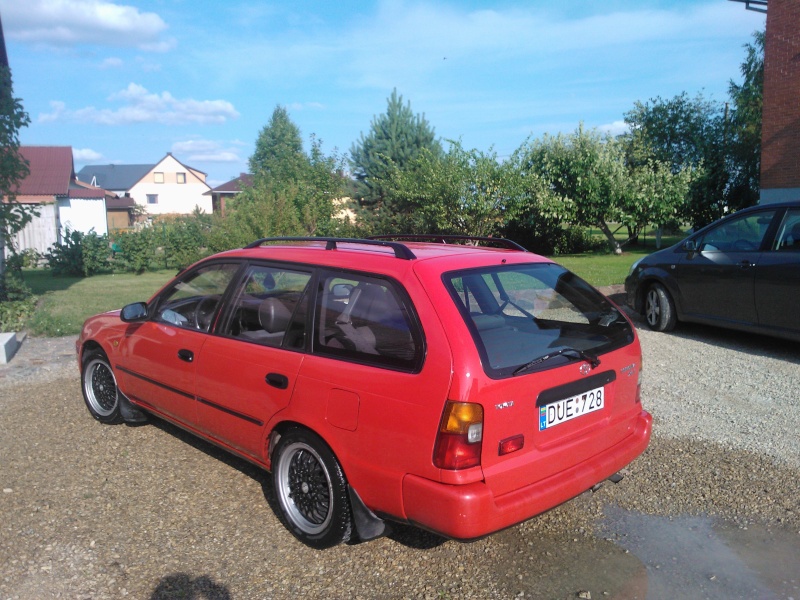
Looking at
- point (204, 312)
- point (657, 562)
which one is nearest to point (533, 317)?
point (657, 562)

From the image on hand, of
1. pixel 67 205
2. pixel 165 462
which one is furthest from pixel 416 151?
pixel 165 462

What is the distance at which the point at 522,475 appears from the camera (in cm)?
329

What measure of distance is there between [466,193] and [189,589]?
1991cm

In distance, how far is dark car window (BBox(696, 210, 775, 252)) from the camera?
794 centimetres

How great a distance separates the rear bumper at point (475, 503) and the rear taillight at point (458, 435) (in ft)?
0.36

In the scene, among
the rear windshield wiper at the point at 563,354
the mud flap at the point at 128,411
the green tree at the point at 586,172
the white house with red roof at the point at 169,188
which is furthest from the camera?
the white house with red roof at the point at 169,188

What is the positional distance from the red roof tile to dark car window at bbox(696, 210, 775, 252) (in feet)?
109

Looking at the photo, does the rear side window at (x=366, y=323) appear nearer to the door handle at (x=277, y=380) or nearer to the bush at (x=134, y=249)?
the door handle at (x=277, y=380)

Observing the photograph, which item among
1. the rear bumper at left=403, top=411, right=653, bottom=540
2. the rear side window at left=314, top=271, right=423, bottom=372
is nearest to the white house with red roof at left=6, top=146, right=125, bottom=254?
the rear side window at left=314, top=271, right=423, bottom=372

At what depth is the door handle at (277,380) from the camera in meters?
3.83

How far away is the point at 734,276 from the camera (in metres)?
8.04

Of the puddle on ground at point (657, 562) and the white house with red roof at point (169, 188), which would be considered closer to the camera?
the puddle on ground at point (657, 562)

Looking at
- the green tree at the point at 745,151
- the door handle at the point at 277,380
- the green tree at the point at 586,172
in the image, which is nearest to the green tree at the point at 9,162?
the door handle at the point at 277,380

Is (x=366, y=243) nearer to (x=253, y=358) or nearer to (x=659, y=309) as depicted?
(x=253, y=358)
